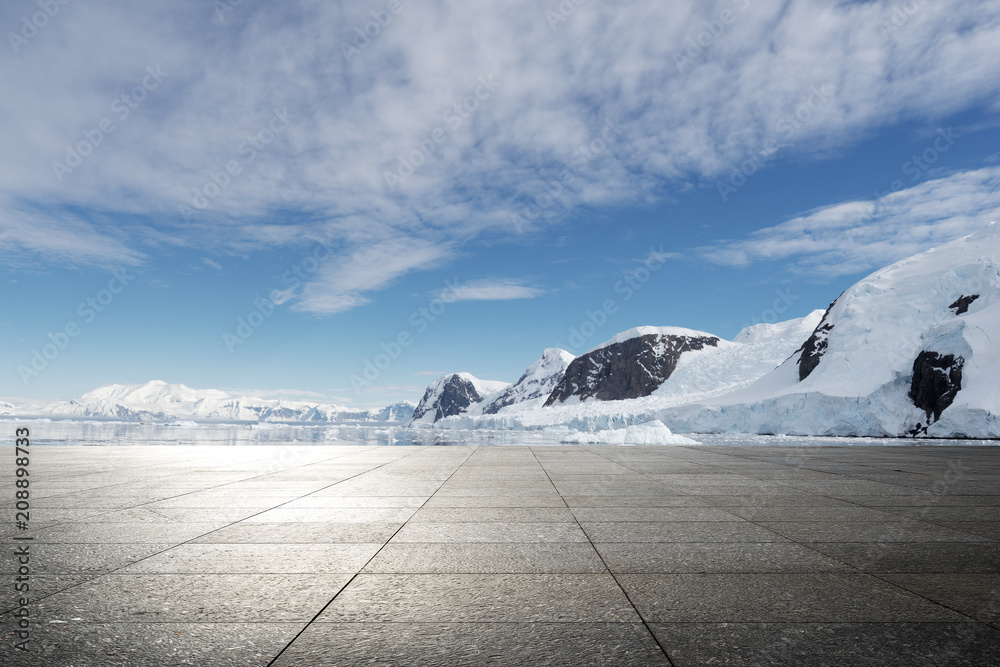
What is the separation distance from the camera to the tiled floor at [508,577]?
131 inches

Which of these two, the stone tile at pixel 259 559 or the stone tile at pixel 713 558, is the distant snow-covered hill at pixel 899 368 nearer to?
the stone tile at pixel 713 558

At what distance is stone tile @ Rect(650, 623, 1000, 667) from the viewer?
313 cm

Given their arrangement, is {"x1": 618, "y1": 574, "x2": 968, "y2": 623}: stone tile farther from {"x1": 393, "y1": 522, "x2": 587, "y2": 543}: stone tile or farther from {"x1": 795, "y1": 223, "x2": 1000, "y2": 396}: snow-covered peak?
{"x1": 795, "y1": 223, "x2": 1000, "y2": 396}: snow-covered peak

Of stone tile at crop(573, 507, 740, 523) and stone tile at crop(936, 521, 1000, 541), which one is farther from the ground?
stone tile at crop(573, 507, 740, 523)

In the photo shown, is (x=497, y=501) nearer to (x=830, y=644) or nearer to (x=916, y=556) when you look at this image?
(x=916, y=556)

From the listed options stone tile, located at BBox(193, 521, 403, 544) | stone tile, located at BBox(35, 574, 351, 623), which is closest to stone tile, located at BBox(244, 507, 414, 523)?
stone tile, located at BBox(193, 521, 403, 544)

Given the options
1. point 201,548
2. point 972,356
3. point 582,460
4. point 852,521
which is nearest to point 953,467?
point 582,460

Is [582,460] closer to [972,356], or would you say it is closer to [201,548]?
[201,548]

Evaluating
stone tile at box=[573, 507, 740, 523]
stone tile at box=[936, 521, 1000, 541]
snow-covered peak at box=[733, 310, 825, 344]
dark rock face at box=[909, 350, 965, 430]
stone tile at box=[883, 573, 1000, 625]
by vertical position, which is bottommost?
stone tile at box=[936, 521, 1000, 541]

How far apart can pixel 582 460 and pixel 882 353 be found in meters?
70.8

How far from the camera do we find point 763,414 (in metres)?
71.9

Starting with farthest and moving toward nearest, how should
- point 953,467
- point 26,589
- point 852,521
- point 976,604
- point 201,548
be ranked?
Answer: 1. point 953,467
2. point 852,521
3. point 201,548
4. point 26,589
5. point 976,604

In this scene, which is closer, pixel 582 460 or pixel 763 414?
pixel 582 460

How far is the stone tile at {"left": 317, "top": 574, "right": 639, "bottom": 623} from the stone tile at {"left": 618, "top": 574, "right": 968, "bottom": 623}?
279 mm
